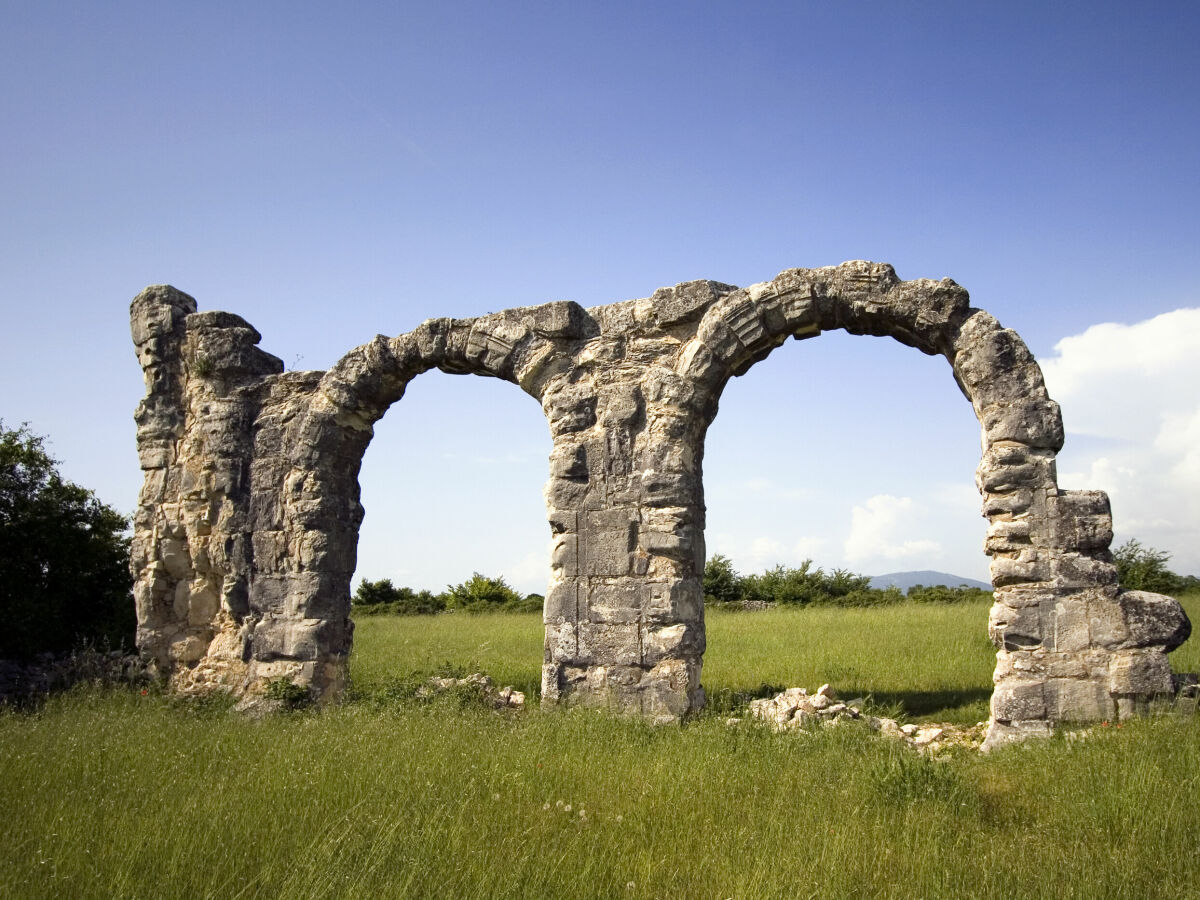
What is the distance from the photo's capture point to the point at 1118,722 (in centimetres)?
653

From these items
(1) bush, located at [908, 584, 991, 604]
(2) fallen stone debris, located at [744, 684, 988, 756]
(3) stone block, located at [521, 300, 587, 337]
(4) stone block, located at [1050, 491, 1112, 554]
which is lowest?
(2) fallen stone debris, located at [744, 684, 988, 756]

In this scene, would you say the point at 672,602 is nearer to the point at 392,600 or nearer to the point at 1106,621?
the point at 1106,621

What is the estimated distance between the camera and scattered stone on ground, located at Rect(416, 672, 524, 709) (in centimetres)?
849

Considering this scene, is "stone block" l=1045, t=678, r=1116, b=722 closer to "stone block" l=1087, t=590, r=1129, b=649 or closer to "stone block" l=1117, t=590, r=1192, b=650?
"stone block" l=1087, t=590, r=1129, b=649

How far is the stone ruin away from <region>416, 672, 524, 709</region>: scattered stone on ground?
937 millimetres

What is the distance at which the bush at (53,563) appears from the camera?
11578 mm

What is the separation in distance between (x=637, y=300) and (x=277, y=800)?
5.32 metres

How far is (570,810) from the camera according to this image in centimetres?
496

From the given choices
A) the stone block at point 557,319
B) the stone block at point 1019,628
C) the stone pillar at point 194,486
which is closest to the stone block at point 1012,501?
the stone block at point 1019,628

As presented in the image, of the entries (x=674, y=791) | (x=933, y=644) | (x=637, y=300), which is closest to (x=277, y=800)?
(x=674, y=791)

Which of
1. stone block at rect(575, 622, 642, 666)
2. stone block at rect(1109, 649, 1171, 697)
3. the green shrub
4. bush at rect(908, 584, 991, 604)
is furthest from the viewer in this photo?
bush at rect(908, 584, 991, 604)

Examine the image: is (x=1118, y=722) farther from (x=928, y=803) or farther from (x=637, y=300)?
(x=637, y=300)

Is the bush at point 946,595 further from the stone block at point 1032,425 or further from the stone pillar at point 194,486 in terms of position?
the stone pillar at point 194,486

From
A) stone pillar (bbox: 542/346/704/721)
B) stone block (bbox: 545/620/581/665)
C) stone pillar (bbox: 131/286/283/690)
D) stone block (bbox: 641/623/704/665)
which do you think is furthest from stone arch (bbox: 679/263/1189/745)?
stone pillar (bbox: 131/286/283/690)
